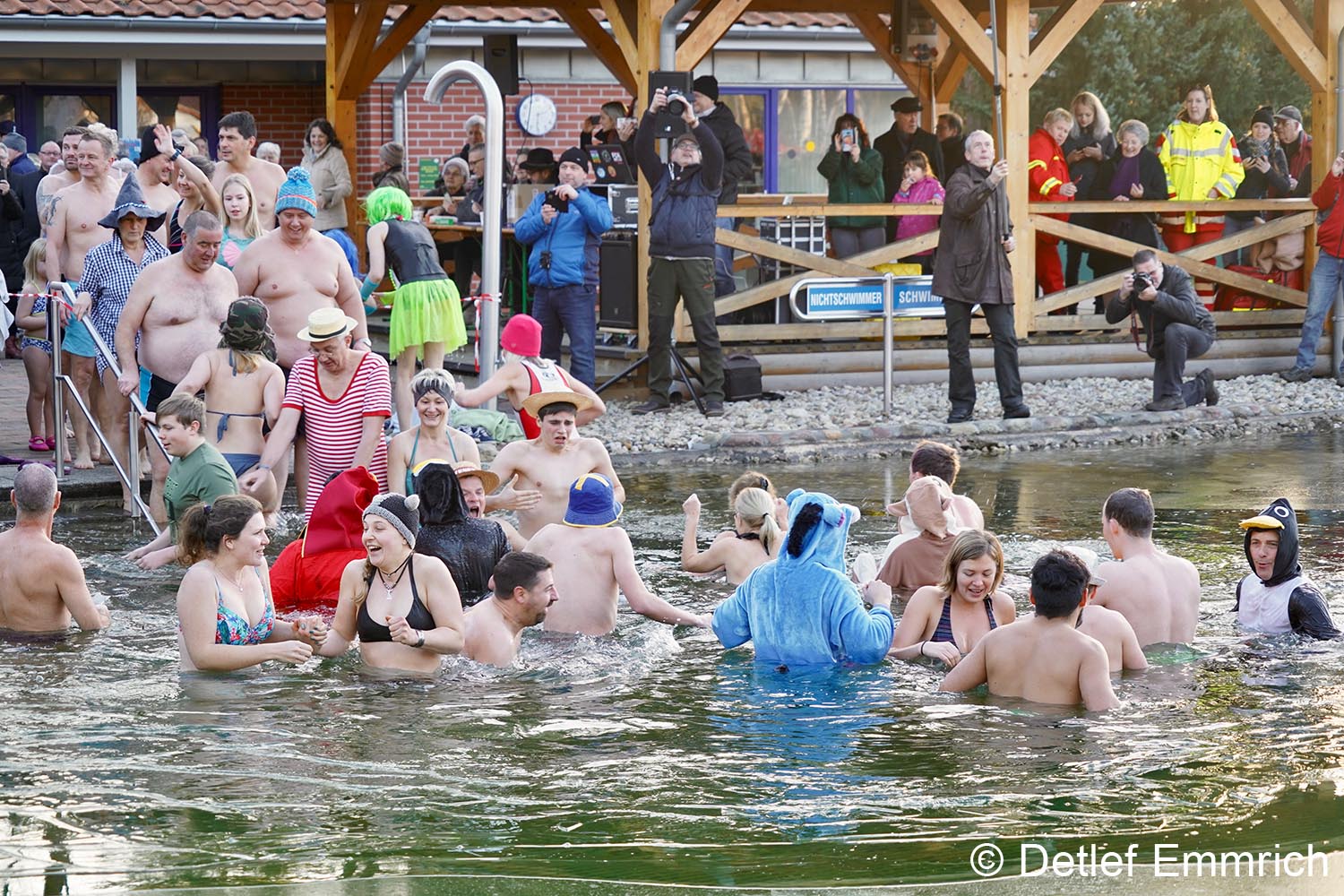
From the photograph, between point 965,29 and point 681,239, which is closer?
point 681,239

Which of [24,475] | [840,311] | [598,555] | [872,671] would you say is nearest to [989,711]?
[872,671]

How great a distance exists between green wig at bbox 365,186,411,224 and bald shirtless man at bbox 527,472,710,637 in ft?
18.9

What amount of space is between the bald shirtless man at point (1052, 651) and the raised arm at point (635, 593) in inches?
57.8

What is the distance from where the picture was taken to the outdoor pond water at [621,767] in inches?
210

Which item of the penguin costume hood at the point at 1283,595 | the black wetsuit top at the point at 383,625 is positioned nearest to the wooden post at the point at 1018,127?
the penguin costume hood at the point at 1283,595

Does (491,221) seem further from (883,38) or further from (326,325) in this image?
(883,38)

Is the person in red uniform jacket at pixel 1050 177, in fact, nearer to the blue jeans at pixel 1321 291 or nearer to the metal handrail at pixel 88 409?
the blue jeans at pixel 1321 291

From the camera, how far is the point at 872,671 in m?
7.39

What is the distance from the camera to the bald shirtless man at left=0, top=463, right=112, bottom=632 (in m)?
7.80

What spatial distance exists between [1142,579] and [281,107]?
694 inches

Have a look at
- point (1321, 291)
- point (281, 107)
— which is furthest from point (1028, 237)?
point (281, 107)

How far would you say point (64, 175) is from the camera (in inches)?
543

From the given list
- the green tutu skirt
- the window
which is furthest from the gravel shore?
the window

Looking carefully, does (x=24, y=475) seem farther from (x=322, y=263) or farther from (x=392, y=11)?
(x=392, y=11)
